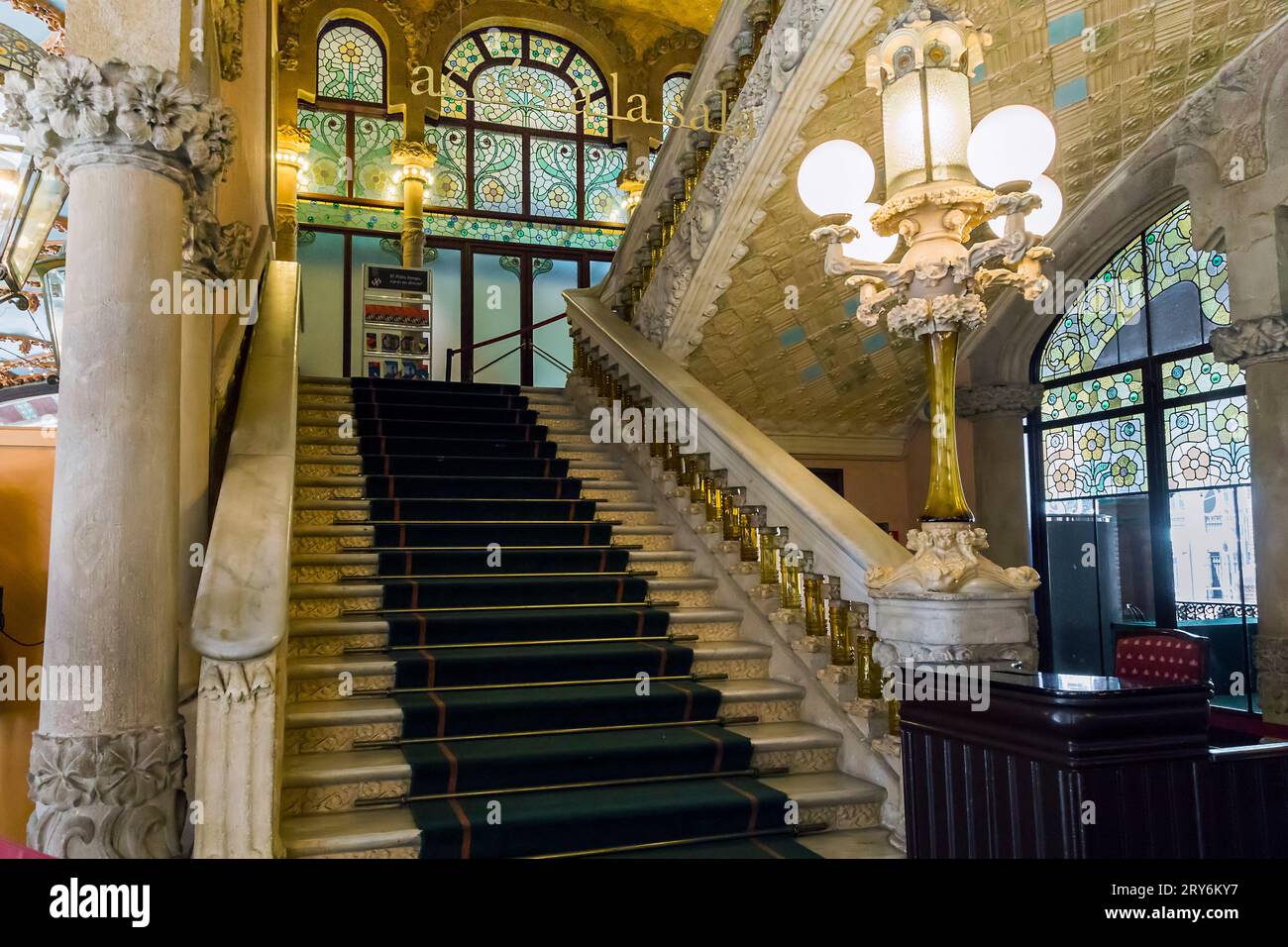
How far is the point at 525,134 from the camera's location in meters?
13.2

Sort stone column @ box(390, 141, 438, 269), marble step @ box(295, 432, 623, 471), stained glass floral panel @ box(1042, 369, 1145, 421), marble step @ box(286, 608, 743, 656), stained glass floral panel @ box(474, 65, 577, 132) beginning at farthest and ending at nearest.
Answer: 1. stained glass floral panel @ box(474, 65, 577, 132)
2. stone column @ box(390, 141, 438, 269)
3. stained glass floral panel @ box(1042, 369, 1145, 421)
4. marble step @ box(295, 432, 623, 471)
5. marble step @ box(286, 608, 743, 656)

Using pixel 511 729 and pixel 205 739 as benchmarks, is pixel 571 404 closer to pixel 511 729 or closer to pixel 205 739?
pixel 511 729

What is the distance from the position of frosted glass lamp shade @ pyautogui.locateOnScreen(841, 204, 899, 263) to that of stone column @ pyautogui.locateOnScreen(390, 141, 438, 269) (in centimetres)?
952

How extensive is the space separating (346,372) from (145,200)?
9422 millimetres

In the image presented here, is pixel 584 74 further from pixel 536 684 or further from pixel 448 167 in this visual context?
pixel 536 684

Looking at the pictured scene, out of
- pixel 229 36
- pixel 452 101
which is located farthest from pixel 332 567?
pixel 452 101

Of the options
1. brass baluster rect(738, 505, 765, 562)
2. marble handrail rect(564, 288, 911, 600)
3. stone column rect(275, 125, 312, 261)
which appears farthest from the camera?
stone column rect(275, 125, 312, 261)

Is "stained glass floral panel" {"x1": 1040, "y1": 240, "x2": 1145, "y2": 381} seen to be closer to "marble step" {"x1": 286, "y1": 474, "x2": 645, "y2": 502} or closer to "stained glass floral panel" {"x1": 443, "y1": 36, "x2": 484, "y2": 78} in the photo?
"marble step" {"x1": 286, "y1": 474, "x2": 645, "y2": 502}

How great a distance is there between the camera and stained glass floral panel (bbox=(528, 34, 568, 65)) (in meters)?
13.2

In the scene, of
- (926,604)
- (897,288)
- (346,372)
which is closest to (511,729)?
(926,604)

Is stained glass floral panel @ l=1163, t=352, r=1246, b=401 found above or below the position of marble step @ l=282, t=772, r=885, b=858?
above

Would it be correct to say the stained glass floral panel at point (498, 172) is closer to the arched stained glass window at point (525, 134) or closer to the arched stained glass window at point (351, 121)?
the arched stained glass window at point (525, 134)

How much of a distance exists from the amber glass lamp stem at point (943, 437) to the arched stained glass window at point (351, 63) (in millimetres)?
11314

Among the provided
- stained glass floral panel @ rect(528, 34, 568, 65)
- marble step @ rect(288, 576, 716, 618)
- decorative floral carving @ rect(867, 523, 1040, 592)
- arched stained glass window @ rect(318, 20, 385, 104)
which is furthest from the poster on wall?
decorative floral carving @ rect(867, 523, 1040, 592)
